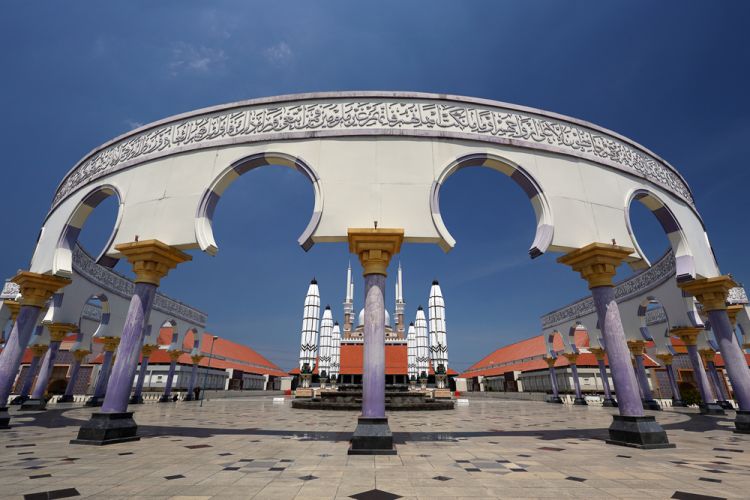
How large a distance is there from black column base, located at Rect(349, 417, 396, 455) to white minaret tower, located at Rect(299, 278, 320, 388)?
1053 inches

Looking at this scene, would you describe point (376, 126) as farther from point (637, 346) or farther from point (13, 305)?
point (13, 305)

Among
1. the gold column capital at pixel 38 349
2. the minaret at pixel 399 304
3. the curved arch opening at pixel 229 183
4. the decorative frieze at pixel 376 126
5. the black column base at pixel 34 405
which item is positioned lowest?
the black column base at pixel 34 405

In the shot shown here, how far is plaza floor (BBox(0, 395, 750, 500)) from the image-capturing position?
3738 millimetres

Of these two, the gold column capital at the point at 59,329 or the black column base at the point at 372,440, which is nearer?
the black column base at the point at 372,440

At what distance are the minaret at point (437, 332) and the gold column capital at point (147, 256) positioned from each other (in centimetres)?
2529

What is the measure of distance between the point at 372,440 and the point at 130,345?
211 inches

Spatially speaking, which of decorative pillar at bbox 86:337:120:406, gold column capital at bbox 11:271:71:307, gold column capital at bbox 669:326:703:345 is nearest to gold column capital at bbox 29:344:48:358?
decorative pillar at bbox 86:337:120:406

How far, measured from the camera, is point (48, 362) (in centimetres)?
1698

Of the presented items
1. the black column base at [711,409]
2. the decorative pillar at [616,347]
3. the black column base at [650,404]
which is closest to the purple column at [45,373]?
the decorative pillar at [616,347]

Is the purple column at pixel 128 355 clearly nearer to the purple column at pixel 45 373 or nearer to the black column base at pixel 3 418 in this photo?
the black column base at pixel 3 418

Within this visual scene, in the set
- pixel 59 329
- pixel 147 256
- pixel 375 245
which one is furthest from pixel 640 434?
pixel 59 329

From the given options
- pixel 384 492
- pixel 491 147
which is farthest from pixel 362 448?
pixel 491 147

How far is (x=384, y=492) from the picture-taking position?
3715 mm

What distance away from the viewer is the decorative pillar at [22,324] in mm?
8891
